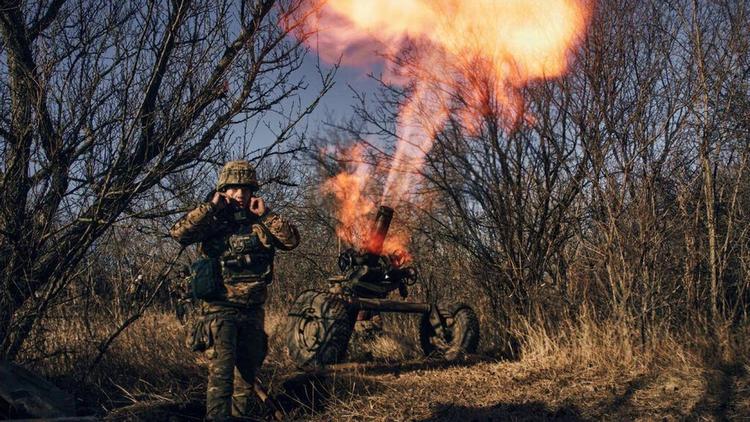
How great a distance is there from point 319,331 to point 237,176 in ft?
9.80

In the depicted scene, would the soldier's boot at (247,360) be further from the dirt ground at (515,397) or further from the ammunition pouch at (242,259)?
the ammunition pouch at (242,259)

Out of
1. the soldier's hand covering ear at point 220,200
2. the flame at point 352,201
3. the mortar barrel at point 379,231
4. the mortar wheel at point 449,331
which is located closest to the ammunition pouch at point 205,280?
the soldier's hand covering ear at point 220,200

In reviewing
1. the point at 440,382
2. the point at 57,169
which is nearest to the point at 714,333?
the point at 440,382

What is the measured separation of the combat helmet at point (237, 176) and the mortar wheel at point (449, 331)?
4.34 metres

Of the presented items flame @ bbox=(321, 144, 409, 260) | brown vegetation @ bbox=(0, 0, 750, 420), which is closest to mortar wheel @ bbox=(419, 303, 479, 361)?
brown vegetation @ bbox=(0, 0, 750, 420)

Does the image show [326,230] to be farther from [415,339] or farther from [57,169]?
[57,169]

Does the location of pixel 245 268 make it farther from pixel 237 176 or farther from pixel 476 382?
pixel 476 382

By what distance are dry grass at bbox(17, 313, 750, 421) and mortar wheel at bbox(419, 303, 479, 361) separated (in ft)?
2.70

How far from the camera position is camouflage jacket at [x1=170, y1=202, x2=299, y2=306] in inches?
210

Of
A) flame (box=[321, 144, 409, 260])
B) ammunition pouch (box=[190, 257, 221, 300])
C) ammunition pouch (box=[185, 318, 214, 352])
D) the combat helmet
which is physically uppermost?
flame (box=[321, 144, 409, 260])

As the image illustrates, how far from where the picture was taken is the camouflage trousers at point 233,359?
5031 mm

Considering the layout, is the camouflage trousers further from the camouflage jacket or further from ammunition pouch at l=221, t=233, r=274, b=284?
ammunition pouch at l=221, t=233, r=274, b=284

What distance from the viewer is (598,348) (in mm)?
6789

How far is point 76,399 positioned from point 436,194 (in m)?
6.48
